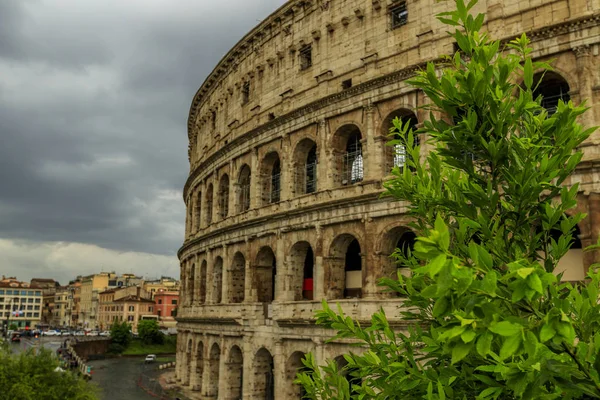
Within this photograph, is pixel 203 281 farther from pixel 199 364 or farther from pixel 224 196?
pixel 224 196

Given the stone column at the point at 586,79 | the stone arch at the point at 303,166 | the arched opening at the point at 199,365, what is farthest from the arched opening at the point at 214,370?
the stone column at the point at 586,79

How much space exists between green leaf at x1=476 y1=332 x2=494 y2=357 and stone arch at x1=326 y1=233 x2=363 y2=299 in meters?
18.7

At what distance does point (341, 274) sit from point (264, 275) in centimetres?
552

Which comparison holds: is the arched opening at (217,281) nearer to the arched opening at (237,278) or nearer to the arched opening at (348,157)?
the arched opening at (237,278)

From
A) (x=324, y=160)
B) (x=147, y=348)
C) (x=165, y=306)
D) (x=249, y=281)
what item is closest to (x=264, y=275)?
(x=249, y=281)

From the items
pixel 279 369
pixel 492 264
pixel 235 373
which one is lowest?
pixel 235 373

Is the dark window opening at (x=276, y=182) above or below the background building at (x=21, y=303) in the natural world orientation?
above

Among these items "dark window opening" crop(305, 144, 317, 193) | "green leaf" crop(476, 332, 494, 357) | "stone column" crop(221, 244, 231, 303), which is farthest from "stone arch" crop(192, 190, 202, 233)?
"green leaf" crop(476, 332, 494, 357)

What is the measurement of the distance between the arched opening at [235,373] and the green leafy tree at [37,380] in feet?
21.7

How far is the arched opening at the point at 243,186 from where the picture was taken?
2964 centimetres

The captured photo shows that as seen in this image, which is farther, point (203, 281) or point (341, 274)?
point (203, 281)

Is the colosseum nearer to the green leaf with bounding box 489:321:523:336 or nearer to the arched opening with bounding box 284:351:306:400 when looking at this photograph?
the arched opening with bounding box 284:351:306:400

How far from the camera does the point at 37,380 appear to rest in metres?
22.7

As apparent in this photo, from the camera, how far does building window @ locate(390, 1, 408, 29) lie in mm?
22203
